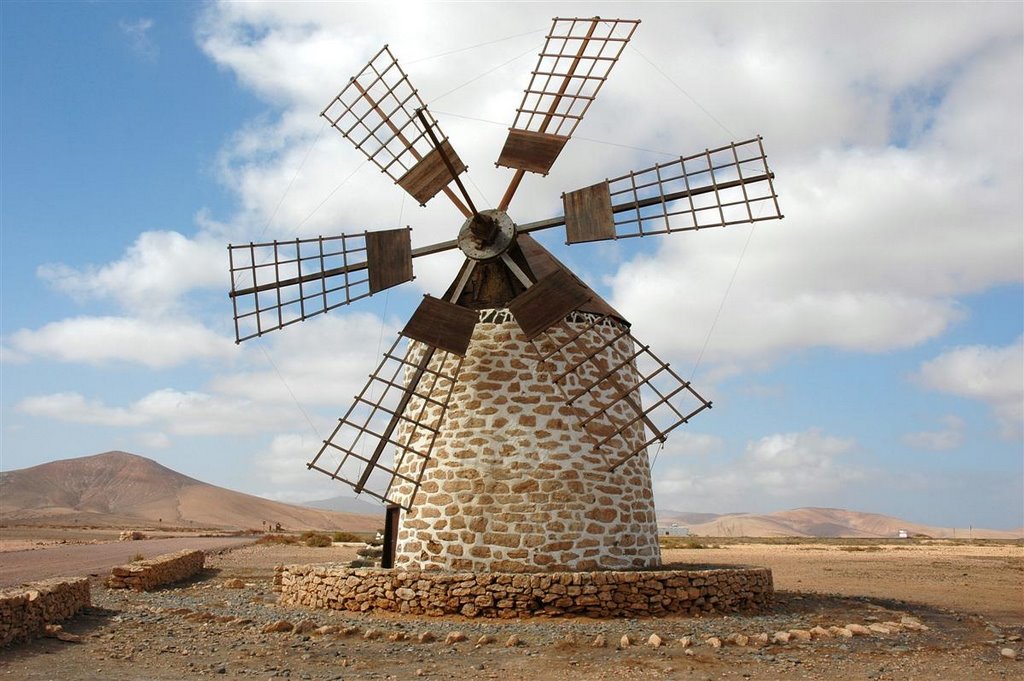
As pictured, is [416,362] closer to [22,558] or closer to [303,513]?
[22,558]

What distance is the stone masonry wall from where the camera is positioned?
35.4 ft

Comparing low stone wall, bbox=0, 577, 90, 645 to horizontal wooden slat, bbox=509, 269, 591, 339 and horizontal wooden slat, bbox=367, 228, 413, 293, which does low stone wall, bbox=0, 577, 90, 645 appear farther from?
horizontal wooden slat, bbox=509, 269, 591, 339

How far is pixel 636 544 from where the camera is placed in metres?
11.4

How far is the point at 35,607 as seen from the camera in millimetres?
8539

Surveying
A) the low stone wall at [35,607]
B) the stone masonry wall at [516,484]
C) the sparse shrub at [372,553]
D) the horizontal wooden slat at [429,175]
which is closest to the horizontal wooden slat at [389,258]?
the horizontal wooden slat at [429,175]

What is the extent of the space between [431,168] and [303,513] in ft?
288

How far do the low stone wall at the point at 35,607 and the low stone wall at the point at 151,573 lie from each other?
Answer: 430 centimetres

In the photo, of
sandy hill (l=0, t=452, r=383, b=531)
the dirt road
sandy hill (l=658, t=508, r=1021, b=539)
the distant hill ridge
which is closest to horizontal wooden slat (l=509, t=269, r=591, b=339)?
the dirt road

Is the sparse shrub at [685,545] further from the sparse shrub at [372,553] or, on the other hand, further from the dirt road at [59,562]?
the sparse shrub at [372,553]

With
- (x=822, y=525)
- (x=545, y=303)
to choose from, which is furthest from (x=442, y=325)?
(x=822, y=525)

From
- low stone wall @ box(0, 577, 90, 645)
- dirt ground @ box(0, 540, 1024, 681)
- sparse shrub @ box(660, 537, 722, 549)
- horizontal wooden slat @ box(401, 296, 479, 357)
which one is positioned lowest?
dirt ground @ box(0, 540, 1024, 681)

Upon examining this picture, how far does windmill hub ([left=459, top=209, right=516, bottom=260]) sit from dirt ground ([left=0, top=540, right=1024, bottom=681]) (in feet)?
17.2

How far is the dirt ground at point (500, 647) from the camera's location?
7348 mm

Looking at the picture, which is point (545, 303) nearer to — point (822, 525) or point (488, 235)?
point (488, 235)
